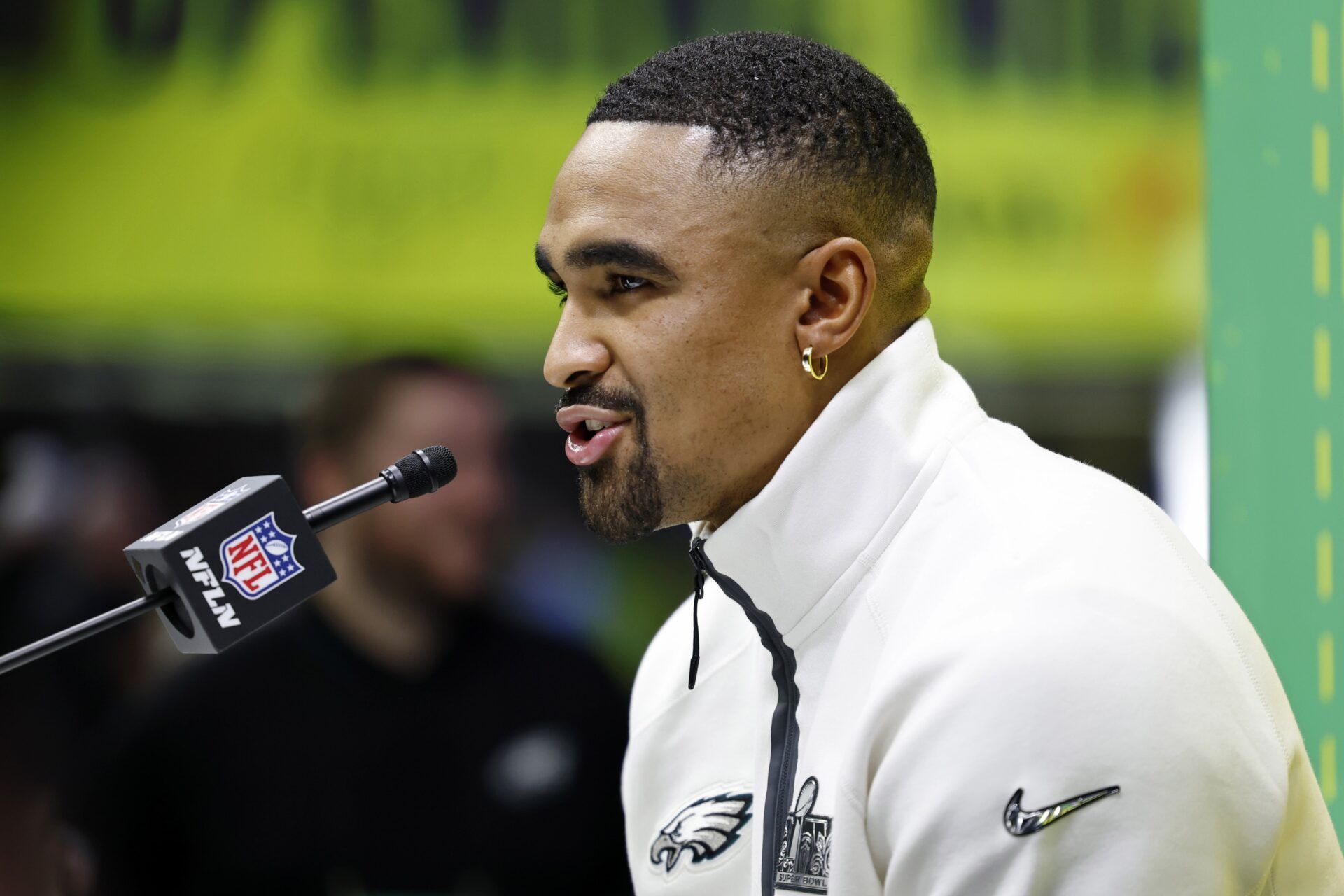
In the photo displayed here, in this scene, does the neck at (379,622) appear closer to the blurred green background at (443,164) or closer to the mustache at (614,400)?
the blurred green background at (443,164)

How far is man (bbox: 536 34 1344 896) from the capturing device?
0.88m

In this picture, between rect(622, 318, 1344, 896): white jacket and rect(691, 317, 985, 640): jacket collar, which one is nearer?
rect(622, 318, 1344, 896): white jacket

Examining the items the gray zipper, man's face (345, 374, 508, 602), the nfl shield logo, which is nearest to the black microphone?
the nfl shield logo

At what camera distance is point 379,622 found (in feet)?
6.93

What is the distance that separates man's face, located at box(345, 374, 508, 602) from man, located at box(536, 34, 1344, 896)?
0.83 metres

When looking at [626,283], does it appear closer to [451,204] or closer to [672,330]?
[672,330]

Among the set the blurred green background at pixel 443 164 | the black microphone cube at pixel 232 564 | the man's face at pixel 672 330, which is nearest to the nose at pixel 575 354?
the man's face at pixel 672 330

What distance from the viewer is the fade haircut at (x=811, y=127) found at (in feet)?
3.81

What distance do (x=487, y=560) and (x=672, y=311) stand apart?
3.49 feet

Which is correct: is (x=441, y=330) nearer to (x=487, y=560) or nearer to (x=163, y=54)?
(x=487, y=560)

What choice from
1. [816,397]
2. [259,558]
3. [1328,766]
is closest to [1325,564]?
[1328,766]

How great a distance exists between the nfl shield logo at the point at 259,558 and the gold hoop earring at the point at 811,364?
47 centimetres

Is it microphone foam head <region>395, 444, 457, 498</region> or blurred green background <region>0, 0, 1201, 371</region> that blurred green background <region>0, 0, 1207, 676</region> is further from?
microphone foam head <region>395, 444, 457, 498</region>

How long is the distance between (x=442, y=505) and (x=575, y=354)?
3.34 feet
